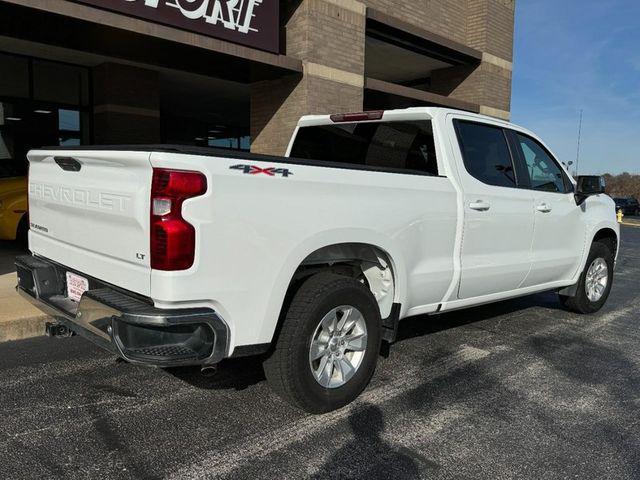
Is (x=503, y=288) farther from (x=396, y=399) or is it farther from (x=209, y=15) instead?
(x=209, y=15)

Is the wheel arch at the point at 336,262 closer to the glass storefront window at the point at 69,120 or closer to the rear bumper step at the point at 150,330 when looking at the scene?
the rear bumper step at the point at 150,330

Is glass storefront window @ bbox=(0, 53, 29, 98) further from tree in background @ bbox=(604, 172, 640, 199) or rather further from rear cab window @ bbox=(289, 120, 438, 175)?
tree in background @ bbox=(604, 172, 640, 199)

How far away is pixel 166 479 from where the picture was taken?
2781 millimetres

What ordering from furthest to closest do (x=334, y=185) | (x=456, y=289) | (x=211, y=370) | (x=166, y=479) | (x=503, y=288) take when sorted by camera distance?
(x=503, y=288) → (x=456, y=289) → (x=334, y=185) → (x=211, y=370) → (x=166, y=479)

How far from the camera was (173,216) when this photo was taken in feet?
9.05

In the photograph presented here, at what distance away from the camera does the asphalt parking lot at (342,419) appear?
2957mm

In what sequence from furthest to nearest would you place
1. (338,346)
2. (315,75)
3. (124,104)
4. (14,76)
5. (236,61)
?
(124,104) → (14,76) → (315,75) → (236,61) → (338,346)

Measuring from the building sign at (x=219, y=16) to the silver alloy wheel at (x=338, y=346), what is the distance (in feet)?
19.7

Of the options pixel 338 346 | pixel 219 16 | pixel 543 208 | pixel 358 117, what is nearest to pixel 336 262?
pixel 338 346

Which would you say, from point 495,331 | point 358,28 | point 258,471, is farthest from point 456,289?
point 358,28

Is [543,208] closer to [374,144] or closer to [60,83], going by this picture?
[374,144]

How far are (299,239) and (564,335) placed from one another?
3677 mm

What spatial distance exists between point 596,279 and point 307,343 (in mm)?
4607

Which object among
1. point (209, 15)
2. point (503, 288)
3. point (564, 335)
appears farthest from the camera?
point (209, 15)
